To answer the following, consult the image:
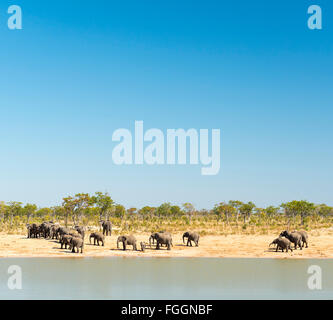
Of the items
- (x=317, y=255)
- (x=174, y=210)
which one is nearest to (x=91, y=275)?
(x=317, y=255)

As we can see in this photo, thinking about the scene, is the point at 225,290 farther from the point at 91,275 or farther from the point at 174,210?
the point at 174,210

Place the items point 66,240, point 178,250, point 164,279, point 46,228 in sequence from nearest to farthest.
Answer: point 164,279 → point 66,240 → point 178,250 → point 46,228

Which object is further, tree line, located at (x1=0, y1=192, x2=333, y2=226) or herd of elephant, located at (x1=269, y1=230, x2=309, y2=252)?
tree line, located at (x1=0, y1=192, x2=333, y2=226)

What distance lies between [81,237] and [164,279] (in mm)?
13440

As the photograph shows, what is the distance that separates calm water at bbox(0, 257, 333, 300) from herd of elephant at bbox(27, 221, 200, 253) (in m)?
3.69

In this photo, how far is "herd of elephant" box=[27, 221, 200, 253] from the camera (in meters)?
31.0

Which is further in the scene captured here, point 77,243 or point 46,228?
point 46,228

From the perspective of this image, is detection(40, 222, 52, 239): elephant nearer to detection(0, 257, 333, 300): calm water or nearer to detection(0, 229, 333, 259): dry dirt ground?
detection(0, 229, 333, 259): dry dirt ground

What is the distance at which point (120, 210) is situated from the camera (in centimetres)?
7344

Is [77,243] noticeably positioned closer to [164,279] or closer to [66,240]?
[66,240]

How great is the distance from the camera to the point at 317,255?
30.8 metres

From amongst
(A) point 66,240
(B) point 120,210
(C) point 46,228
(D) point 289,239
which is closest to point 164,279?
(A) point 66,240

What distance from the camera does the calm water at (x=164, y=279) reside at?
17312mm

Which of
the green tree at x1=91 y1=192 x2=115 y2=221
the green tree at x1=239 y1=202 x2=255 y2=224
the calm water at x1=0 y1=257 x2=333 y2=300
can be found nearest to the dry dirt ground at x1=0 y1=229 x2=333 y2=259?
the calm water at x1=0 y1=257 x2=333 y2=300
